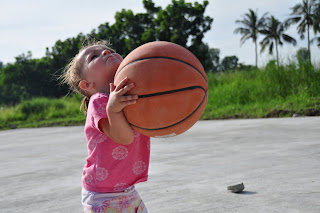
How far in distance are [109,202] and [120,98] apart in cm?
62

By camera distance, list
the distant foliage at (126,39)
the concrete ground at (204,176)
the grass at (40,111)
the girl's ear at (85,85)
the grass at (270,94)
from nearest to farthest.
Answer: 1. the girl's ear at (85,85)
2. the concrete ground at (204,176)
3. the grass at (270,94)
4. the grass at (40,111)
5. the distant foliage at (126,39)

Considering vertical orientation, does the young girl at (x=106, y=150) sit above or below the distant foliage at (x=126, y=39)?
below

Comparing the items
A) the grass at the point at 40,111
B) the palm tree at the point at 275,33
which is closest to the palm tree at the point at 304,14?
the palm tree at the point at 275,33

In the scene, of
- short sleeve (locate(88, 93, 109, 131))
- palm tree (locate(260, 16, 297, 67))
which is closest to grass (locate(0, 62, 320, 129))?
short sleeve (locate(88, 93, 109, 131))

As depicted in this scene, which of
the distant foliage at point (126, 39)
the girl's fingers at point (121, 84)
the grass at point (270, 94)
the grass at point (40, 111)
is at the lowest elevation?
the grass at point (40, 111)

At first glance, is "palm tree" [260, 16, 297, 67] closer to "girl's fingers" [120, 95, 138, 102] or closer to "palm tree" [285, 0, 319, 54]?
"palm tree" [285, 0, 319, 54]

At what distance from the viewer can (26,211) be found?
3496 millimetres

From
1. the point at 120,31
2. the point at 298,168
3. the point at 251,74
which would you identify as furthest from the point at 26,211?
the point at 120,31

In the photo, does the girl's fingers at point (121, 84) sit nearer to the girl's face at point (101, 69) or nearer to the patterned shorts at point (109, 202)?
the girl's face at point (101, 69)

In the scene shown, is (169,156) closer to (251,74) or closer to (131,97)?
(131,97)

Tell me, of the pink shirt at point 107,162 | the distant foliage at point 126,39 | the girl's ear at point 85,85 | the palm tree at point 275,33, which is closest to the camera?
the pink shirt at point 107,162

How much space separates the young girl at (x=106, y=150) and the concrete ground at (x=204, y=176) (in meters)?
1.20

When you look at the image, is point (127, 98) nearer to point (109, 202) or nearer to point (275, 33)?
point (109, 202)

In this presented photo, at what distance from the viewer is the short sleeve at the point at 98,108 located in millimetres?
1910
